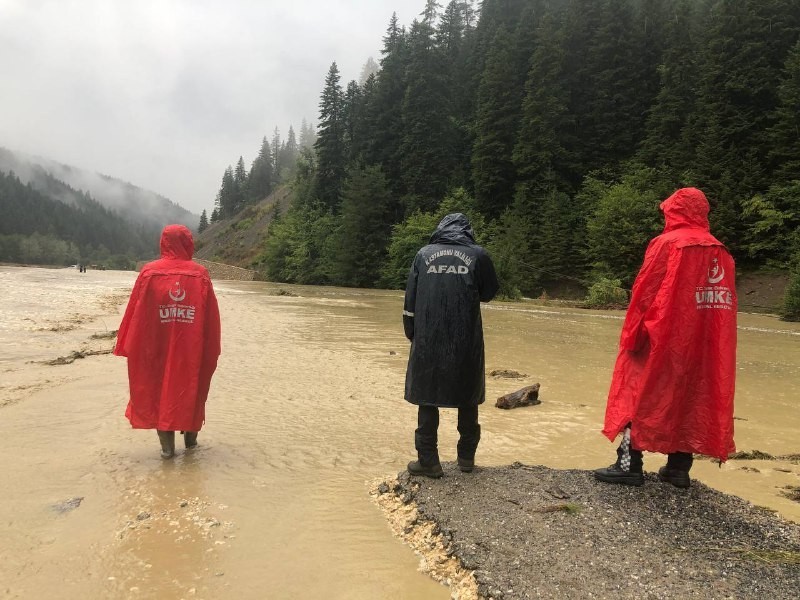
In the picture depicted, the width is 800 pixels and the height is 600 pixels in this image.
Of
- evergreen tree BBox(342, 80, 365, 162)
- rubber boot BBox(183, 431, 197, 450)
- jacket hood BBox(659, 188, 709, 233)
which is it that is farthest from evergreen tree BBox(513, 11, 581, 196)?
rubber boot BBox(183, 431, 197, 450)

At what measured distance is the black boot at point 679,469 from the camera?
11.7 feet

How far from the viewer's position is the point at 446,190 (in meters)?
48.7

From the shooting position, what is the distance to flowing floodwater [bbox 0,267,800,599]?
2.85 meters

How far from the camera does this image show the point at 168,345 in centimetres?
460

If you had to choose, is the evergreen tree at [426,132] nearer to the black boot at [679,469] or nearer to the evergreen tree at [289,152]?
the black boot at [679,469]

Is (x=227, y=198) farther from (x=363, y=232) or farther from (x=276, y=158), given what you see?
(x=363, y=232)

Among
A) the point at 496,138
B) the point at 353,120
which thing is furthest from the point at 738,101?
the point at 353,120

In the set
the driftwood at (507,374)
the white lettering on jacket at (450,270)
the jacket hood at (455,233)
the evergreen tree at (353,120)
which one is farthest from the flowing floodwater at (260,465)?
the evergreen tree at (353,120)

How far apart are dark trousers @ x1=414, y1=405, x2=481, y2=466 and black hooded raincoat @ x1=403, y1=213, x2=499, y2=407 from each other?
13cm

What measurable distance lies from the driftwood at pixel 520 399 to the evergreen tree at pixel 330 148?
187 feet

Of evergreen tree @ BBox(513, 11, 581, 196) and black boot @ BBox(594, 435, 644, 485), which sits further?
evergreen tree @ BBox(513, 11, 581, 196)

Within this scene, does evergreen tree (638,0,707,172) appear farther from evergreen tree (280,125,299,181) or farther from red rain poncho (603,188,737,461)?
evergreen tree (280,125,299,181)

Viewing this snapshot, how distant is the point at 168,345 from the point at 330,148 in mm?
61381

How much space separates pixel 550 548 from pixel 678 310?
1.74 metres
